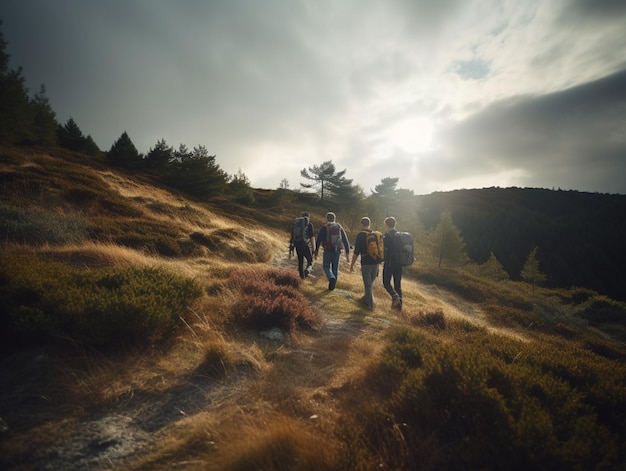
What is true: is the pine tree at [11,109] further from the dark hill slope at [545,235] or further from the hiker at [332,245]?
the dark hill slope at [545,235]

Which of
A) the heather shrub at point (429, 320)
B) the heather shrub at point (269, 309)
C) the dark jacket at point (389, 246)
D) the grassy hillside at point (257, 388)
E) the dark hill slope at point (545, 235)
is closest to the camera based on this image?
the grassy hillside at point (257, 388)

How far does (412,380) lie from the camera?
3400 millimetres

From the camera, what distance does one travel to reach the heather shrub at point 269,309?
219 inches

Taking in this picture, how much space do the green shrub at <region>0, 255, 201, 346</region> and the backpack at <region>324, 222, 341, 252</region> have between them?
5.68 meters

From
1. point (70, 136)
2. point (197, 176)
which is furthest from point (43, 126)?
point (197, 176)

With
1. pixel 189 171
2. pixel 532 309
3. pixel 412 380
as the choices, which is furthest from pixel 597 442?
pixel 189 171

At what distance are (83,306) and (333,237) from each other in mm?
7157

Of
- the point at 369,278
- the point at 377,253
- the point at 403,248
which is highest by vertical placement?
the point at 403,248

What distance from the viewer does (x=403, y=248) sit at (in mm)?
8508

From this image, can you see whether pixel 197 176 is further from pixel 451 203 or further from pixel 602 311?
pixel 451 203

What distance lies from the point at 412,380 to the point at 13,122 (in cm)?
4540

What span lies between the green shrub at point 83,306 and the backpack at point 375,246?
532 centimetres

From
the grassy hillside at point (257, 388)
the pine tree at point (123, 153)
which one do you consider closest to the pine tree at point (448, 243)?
the grassy hillside at point (257, 388)

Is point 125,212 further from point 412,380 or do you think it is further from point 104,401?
point 412,380
